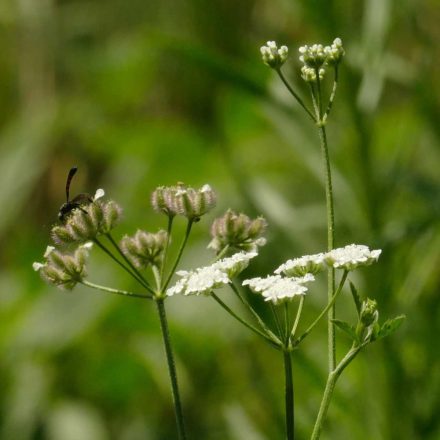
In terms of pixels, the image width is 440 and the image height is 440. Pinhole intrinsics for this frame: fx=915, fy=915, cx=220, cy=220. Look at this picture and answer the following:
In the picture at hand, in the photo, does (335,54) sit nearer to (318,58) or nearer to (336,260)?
(318,58)

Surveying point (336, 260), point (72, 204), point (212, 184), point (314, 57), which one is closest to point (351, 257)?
point (336, 260)

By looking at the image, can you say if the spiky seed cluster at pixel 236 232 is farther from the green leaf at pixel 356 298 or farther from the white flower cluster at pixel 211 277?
the green leaf at pixel 356 298

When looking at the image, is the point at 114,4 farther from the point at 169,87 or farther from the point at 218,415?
the point at 218,415

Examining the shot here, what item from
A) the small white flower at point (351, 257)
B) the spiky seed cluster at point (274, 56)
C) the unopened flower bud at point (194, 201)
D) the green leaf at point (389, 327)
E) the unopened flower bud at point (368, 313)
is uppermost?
the spiky seed cluster at point (274, 56)

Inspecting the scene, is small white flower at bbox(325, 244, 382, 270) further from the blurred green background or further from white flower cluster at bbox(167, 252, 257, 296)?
the blurred green background

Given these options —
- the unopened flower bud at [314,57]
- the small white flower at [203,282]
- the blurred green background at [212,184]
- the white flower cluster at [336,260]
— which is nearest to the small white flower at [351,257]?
the white flower cluster at [336,260]

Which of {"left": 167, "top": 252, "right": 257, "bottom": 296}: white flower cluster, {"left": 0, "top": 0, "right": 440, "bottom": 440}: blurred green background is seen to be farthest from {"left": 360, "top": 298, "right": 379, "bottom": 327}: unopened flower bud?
{"left": 0, "top": 0, "right": 440, "bottom": 440}: blurred green background
